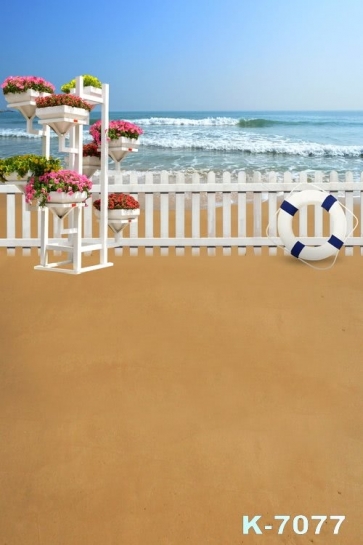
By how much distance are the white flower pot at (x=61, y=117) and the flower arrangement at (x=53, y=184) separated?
17.4 inches

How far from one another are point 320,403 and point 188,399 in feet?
2.75

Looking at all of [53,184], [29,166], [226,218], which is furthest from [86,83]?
[226,218]

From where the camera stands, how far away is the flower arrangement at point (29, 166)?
5395 mm

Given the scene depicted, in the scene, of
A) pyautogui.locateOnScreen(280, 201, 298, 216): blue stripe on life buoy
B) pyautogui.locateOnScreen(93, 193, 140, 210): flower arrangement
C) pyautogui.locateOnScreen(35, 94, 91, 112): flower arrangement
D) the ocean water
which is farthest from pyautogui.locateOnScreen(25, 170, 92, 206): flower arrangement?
the ocean water

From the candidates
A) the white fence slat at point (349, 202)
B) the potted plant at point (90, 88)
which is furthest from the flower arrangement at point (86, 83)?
the white fence slat at point (349, 202)

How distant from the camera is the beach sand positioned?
111 inches

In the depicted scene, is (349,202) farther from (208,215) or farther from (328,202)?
(208,215)

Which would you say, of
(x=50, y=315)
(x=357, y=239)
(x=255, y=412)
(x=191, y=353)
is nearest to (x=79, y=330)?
(x=50, y=315)

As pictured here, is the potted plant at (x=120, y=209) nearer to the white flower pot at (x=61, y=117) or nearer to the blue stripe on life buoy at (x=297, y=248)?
the white flower pot at (x=61, y=117)

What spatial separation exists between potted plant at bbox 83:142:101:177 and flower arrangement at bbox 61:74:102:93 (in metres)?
0.59

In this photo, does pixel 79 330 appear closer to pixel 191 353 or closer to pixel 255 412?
pixel 191 353

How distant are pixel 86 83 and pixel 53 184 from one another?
1280 mm

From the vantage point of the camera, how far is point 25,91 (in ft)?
18.3

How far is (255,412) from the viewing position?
11.6 ft
